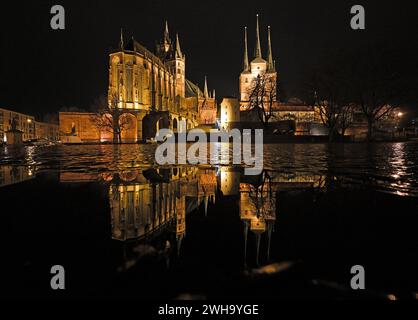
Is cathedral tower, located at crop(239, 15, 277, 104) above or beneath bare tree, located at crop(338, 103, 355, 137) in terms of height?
above

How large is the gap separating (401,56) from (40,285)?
3253 centimetres

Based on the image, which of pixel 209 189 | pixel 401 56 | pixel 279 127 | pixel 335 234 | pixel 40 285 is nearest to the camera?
pixel 40 285

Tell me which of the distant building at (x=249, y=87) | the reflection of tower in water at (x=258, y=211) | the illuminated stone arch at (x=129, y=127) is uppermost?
the distant building at (x=249, y=87)

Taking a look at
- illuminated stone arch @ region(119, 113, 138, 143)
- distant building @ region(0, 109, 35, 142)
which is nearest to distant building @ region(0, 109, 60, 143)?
distant building @ region(0, 109, 35, 142)

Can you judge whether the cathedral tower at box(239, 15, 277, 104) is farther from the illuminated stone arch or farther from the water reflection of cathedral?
the water reflection of cathedral

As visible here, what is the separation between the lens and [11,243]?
2.08m

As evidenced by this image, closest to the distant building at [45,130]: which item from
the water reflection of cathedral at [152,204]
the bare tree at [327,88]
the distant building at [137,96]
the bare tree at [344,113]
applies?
the distant building at [137,96]

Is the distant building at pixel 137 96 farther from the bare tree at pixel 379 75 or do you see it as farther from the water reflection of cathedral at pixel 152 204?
the water reflection of cathedral at pixel 152 204

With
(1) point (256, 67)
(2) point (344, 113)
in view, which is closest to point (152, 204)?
(2) point (344, 113)

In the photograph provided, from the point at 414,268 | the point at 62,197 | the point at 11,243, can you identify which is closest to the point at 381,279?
the point at 414,268

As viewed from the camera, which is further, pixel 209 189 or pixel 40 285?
pixel 209 189

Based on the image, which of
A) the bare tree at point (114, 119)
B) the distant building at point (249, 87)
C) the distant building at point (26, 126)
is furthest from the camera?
the distant building at point (249, 87)
